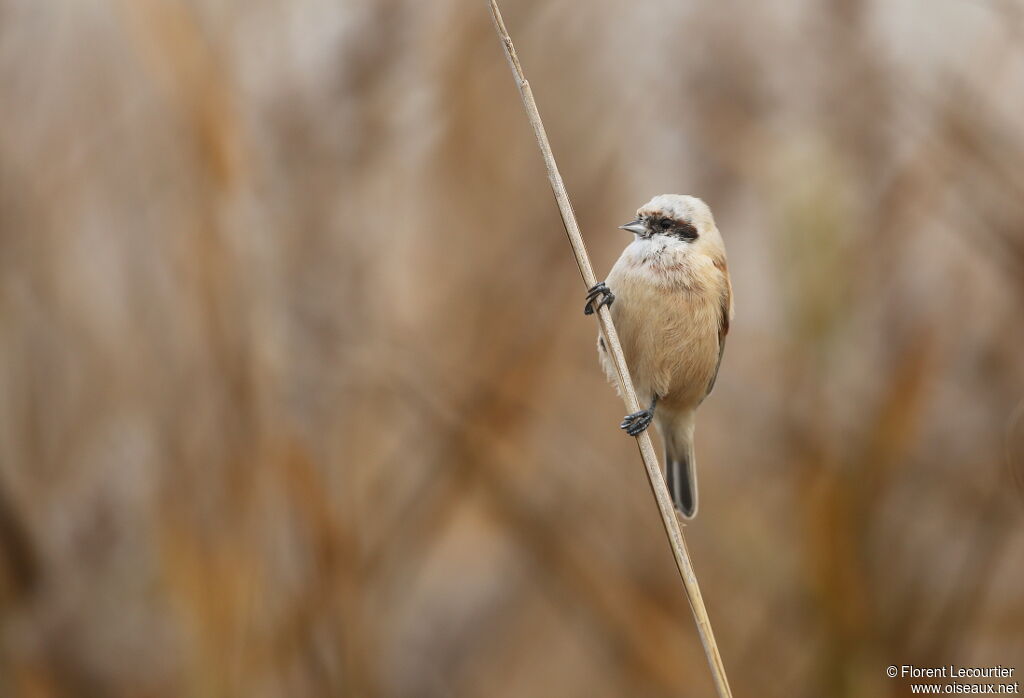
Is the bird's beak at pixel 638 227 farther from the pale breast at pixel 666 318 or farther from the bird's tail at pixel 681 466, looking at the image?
the bird's tail at pixel 681 466

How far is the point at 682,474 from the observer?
1.71 m

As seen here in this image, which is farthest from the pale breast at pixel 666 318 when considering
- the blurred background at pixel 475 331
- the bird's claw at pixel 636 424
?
the blurred background at pixel 475 331

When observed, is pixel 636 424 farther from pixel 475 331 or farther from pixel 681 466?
pixel 475 331

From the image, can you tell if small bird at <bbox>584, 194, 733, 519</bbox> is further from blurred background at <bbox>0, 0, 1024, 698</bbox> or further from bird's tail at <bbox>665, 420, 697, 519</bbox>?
blurred background at <bbox>0, 0, 1024, 698</bbox>

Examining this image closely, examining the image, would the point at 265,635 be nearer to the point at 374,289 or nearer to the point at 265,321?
the point at 265,321

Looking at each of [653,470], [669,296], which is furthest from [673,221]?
[653,470]

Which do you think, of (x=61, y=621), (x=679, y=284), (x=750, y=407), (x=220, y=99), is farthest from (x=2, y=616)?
(x=750, y=407)

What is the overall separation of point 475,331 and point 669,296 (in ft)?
2.98

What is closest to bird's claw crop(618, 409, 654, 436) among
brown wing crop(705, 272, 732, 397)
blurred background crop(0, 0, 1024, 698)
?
brown wing crop(705, 272, 732, 397)

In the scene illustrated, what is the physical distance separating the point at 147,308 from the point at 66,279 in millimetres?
231

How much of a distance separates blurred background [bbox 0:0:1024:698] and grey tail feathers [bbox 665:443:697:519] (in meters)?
0.60

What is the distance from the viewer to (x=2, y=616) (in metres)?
2.04

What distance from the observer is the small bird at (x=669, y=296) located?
143cm

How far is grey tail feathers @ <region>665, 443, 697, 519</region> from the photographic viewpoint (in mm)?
1677
